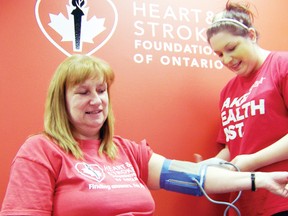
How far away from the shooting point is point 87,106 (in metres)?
1.13

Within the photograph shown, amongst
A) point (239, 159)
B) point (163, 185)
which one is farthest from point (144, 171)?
point (239, 159)

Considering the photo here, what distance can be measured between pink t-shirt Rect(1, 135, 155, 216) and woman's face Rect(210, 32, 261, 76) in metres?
0.56

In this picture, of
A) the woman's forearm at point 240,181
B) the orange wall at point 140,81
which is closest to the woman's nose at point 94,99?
the orange wall at point 140,81

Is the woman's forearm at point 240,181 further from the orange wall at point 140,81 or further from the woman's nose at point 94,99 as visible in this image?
the woman's nose at point 94,99

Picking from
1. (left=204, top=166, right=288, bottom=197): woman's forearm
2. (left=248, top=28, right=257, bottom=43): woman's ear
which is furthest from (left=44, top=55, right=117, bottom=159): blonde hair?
(left=248, top=28, right=257, bottom=43): woman's ear

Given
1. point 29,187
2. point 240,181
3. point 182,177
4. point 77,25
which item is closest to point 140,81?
point 77,25

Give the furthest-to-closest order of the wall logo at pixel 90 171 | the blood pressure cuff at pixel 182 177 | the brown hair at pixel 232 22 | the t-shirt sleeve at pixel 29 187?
the brown hair at pixel 232 22 → the blood pressure cuff at pixel 182 177 → the wall logo at pixel 90 171 → the t-shirt sleeve at pixel 29 187

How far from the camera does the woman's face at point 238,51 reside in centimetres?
131

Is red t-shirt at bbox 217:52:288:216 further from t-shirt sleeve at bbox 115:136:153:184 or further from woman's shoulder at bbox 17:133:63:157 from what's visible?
woman's shoulder at bbox 17:133:63:157

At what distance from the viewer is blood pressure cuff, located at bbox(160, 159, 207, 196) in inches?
48.1

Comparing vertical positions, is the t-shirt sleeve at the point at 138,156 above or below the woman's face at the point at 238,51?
below

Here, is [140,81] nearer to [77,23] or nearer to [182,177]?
[77,23]

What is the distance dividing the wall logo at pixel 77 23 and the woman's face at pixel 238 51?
44 cm

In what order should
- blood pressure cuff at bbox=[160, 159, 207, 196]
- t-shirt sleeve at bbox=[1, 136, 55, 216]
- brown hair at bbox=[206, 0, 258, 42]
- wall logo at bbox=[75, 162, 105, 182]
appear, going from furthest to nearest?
brown hair at bbox=[206, 0, 258, 42] < blood pressure cuff at bbox=[160, 159, 207, 196] < wall logo at bbox=[75, 162, 105, 182] < t-shirt sleeve at bbox=[1, 136, 55, 216]
